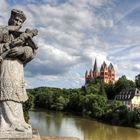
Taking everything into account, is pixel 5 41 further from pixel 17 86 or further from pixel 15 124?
pixel 15 124

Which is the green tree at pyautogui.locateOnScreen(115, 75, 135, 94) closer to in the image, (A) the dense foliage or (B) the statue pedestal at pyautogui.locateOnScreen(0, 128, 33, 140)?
(A) the dense foliage

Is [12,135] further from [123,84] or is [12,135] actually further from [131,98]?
[123,84]

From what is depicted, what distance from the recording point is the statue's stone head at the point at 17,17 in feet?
19.0

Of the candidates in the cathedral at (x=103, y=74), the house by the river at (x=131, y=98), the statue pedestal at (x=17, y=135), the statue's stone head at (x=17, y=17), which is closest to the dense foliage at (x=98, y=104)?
the house by the river at (x=131, y=98)

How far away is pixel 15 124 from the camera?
5391 mm

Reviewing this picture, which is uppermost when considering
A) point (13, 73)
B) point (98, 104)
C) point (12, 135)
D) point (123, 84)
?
point (123, 84)

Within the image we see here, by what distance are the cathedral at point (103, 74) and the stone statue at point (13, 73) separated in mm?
136399

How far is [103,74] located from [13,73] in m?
143

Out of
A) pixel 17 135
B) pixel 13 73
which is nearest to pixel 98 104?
pixel 13 73

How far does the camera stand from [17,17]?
5.85 metres

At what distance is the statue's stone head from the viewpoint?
580 cm

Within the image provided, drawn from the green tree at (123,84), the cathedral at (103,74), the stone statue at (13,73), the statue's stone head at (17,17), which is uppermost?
the cathedral at (103,74)

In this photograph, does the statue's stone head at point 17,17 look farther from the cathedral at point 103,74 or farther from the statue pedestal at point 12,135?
the cathedral at point 103,74

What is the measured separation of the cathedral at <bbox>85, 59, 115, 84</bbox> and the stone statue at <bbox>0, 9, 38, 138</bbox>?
5370 inches
